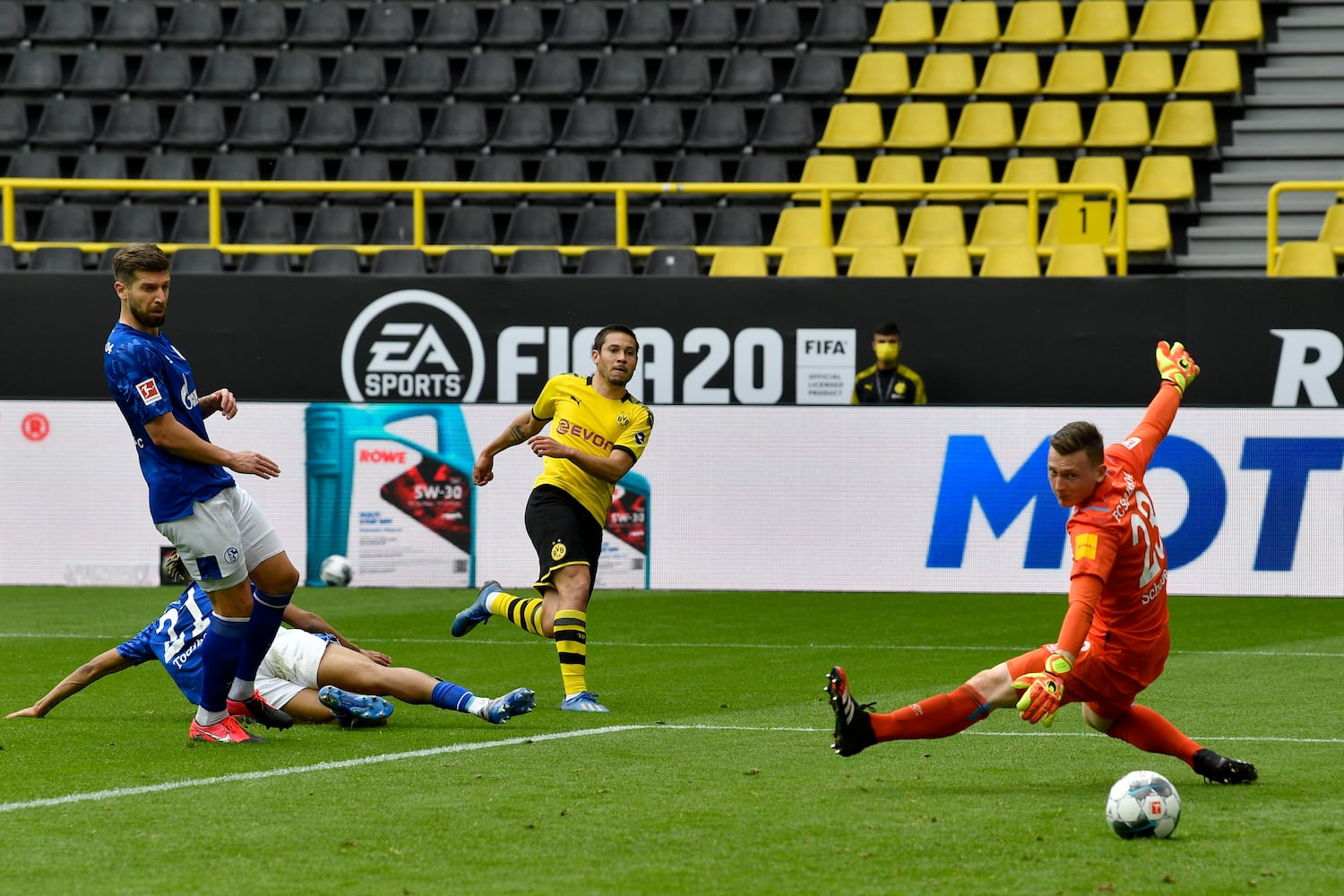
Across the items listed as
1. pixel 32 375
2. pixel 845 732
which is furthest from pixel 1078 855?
pixel 32 375

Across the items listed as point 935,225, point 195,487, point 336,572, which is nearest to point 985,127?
point 935,225

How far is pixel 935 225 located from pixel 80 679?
12.5m

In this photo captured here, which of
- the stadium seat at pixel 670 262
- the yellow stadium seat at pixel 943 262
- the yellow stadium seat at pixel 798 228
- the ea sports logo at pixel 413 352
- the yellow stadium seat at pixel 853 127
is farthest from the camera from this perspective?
the yellow stadium seat at pixel 853 127

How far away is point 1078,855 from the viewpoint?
18.1 feet

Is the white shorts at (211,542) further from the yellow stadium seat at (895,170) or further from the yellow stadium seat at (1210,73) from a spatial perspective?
the yellow stadium seat at (1210,73)

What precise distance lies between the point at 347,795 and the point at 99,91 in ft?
56.6

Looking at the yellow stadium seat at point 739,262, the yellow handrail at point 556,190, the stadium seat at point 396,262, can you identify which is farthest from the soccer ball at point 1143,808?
the stadium seat at point 396,262

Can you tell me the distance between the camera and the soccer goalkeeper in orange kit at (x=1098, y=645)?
6344 millimetres

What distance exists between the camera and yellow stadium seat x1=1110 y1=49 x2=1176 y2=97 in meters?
20.4

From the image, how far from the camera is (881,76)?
21219mm

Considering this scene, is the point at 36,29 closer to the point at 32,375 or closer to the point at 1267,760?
the point at 32,375

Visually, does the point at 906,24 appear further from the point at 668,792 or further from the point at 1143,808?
the point at 1143,808

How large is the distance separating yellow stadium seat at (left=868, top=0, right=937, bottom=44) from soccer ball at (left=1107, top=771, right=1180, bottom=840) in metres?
16.9

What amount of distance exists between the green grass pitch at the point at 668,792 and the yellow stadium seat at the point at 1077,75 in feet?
34.1
